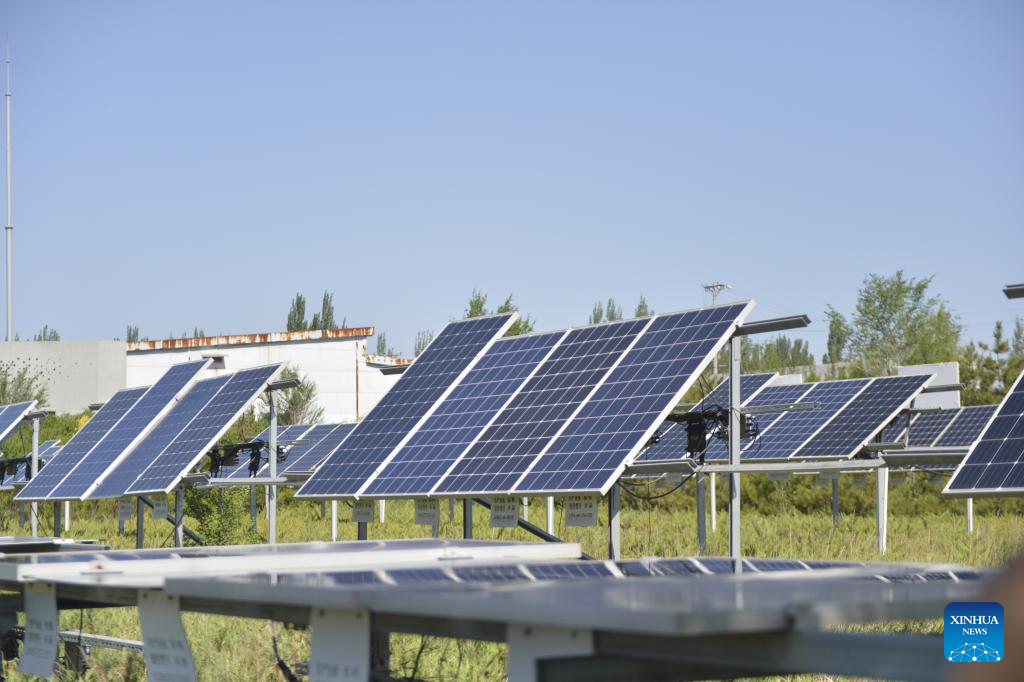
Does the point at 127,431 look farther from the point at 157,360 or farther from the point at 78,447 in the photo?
the point at 157,360

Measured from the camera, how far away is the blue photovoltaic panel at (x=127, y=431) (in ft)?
62.8

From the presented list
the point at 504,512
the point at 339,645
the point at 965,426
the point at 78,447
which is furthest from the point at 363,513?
the point at 965,426

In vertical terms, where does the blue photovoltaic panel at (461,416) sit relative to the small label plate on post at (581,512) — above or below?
above

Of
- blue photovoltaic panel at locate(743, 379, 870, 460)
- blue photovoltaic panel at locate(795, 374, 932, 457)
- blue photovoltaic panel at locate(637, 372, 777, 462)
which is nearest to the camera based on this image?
blue photovoltaic panel at locate(637, 372, 777, 462)

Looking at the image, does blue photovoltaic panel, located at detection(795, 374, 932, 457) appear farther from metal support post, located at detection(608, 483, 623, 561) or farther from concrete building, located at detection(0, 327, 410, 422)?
concrete building, located at detection(0, 327, 410, 422)

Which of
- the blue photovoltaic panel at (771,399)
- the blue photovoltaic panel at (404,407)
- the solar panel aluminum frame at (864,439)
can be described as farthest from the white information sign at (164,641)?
the blue photovoltaic panel at (771,399)

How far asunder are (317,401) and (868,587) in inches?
2346

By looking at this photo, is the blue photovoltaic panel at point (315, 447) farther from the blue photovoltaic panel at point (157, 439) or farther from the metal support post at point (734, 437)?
the metal support post at point (734, 437)

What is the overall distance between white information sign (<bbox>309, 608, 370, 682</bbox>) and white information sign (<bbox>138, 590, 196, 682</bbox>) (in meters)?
0.86

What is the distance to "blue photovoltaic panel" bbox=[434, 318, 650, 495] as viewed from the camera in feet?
41.5

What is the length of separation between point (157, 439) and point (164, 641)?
49.4 ft

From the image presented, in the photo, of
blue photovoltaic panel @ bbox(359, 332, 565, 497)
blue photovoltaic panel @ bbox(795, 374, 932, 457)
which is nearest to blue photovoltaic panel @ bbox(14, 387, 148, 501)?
blue photovoltaic panel @ bbox(359, 332, 565, 497)

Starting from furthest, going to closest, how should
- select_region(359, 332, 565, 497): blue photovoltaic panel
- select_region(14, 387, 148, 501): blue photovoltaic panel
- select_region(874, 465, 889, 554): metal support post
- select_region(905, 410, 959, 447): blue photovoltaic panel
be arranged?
1. select_region(905, 410, 959, 447): blue photovoltaic panel
2. select_region(874, 465, 889, 554): metal support post
3. select_region(14, 387, 148, 501): blue photovoltaic panel
4. select_region(359, 332, 565, 497): blue photovoltaic panel

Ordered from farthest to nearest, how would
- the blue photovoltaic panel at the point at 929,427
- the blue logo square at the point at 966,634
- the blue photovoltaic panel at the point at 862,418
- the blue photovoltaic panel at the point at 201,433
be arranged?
the blue photovoltaic panel at the point at 929,427
the blue photovoltaic panel at the point at 862,418
the blue photovoltaic panel at the point at 201,433
the blue logo square at the point at 966,634
